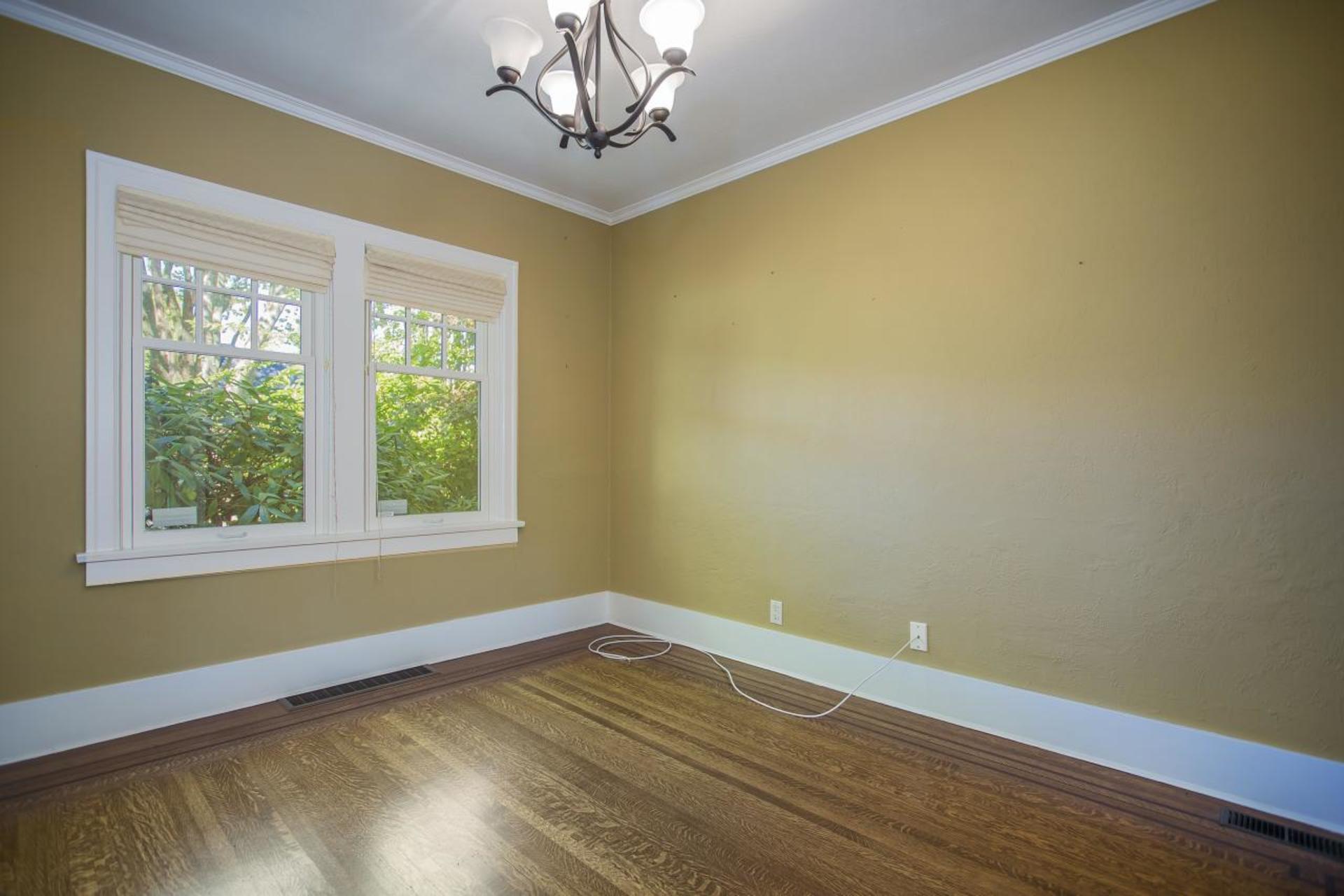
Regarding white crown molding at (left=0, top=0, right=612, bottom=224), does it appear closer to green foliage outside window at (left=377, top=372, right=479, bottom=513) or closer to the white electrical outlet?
green foliage outside window at (left=377, top=372, right=479, bottom=513)

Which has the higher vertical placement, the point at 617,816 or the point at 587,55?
the point at 587,55

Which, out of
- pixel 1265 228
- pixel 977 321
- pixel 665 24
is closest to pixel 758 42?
pixel 665 24

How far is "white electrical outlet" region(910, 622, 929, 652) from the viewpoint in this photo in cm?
281

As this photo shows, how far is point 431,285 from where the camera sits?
11.2ft

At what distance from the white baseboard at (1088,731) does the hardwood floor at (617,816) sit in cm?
9

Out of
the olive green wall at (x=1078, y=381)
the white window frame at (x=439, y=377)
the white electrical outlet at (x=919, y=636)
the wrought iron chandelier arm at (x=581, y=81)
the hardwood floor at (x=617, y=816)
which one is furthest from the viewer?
the white window frame at (x=439, y=377)

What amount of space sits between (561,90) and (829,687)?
9.38 feet

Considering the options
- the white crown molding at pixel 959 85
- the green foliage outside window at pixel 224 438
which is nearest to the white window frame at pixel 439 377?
the green foliage outside window at pixel 224 438

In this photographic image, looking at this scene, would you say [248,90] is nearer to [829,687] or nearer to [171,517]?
[171,517]

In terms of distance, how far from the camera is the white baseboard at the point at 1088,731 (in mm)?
1995

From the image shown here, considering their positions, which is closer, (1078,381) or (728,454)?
(1078,381)

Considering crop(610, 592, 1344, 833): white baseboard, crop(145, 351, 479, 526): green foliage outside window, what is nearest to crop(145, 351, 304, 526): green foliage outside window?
crop(145, 351, 479, 526): green foliage outside window

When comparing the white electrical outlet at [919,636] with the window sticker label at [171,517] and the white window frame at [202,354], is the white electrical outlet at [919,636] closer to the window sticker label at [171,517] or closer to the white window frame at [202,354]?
the white window frame at [202,354]

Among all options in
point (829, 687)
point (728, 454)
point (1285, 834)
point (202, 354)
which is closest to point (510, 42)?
point (202, 354)
